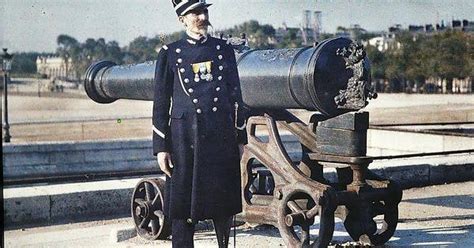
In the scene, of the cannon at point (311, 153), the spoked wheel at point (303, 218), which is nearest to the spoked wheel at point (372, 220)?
the cannon at point (311, 153)

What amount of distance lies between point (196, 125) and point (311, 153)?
2300 mm

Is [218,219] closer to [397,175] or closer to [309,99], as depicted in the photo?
[309,99]

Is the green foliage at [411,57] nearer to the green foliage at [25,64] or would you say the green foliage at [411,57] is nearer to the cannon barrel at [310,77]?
the green foliage at [25,64]

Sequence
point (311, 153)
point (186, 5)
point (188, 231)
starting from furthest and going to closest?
point (311, 153) → point (188, 231) → point (186, 5)

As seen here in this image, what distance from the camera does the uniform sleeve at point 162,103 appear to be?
507cm

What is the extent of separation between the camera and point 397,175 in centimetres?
1143

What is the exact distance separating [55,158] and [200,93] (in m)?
10.6

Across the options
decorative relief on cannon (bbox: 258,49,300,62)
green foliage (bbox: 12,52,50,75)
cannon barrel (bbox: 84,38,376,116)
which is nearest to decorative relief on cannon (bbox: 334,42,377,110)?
cannon barrel (bbox: 84,38,376,116)

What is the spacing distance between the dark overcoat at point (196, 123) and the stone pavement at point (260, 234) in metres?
2.01

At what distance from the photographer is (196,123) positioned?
16.5 ft

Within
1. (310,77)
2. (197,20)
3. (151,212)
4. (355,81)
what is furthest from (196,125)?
(151,212)

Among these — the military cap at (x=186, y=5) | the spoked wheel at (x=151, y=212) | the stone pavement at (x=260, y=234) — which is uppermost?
Result: the military cap at (x=186, y=5)

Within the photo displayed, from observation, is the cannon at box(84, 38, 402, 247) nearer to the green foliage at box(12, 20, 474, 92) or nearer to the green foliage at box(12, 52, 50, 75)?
the green foliage at box(12, 20, 474, 92)

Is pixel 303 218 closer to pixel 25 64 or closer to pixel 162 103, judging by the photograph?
pixel 162 103
